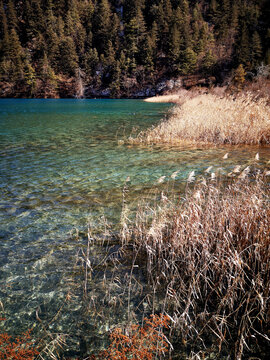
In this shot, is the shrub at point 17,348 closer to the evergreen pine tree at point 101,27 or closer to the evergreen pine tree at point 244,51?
the evergreen pine tree at point 244,51

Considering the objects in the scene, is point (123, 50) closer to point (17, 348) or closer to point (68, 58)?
point (68, 58)

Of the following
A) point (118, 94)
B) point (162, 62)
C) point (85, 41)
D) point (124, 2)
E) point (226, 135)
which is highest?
point (124, 2)

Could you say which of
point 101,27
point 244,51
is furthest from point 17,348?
point 101,27

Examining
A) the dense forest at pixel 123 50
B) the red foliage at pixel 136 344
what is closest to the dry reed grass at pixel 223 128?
the red foliage at pixel 136 344

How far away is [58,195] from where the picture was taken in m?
6.30

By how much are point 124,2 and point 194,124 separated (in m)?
145

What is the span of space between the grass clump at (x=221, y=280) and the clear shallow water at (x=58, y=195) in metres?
1.10

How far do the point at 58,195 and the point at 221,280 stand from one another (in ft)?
15.1

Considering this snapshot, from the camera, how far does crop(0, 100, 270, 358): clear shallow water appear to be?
311 centimetres

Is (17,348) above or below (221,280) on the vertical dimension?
below

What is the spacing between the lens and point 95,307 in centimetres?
290

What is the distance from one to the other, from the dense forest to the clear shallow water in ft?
205

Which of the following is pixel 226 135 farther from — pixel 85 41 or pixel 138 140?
pixel 85 41

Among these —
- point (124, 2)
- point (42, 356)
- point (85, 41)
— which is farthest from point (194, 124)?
point (124, 2)
